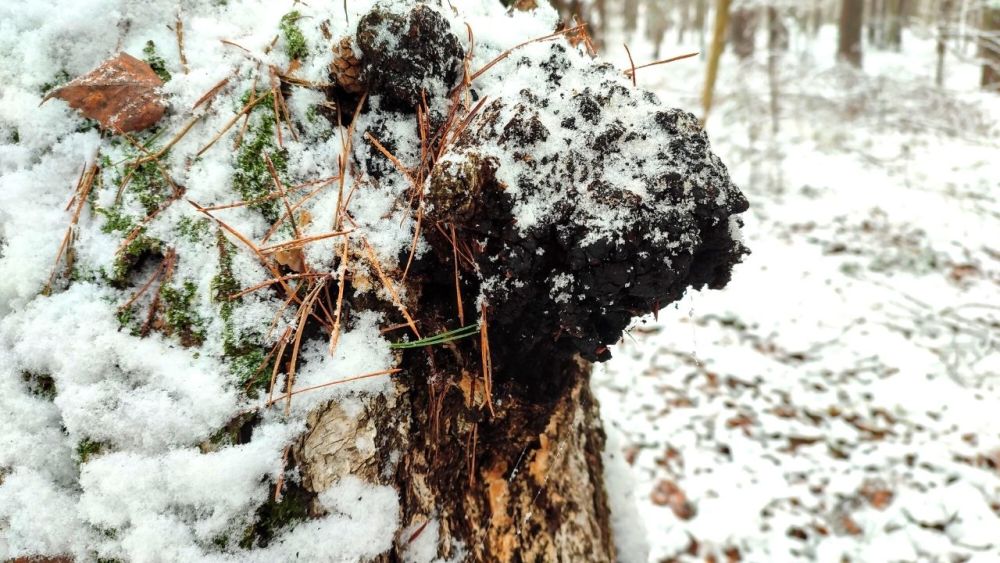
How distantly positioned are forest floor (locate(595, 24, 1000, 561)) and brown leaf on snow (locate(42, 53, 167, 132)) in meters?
1.11

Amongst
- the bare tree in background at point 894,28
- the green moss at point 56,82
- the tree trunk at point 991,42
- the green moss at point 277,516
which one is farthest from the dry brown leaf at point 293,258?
the bare tree in background at point 894,28

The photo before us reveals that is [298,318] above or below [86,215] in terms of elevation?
below

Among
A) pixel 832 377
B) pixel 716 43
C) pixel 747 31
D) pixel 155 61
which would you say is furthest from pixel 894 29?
pixel 155 61

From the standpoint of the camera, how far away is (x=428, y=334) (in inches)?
39.9

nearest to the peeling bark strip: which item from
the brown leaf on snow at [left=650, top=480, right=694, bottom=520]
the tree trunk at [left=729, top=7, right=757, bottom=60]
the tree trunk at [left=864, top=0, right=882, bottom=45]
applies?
the brown leaf on snow at [left=650, top=480, right=694, bottom=520]

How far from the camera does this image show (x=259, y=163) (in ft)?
3.51

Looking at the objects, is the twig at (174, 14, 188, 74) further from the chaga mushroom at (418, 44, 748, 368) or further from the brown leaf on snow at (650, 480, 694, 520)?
the brown leaf on snow at (650, 480, 694, 520)

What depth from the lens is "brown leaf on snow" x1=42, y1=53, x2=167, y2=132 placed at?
1060 millimetres

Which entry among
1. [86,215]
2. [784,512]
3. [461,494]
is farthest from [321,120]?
[784,512]

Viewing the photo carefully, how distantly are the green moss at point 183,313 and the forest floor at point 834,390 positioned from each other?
84 centimetres

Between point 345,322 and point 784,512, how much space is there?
123 inches

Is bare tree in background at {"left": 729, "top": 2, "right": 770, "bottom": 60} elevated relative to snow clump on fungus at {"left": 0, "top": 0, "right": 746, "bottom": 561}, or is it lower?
elevated

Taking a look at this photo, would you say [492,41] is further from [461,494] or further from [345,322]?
[461,494]

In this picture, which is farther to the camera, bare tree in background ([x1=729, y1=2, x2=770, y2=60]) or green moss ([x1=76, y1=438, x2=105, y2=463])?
bare tree in background ([x1=729, y1=2, x2=770, y2=60])
